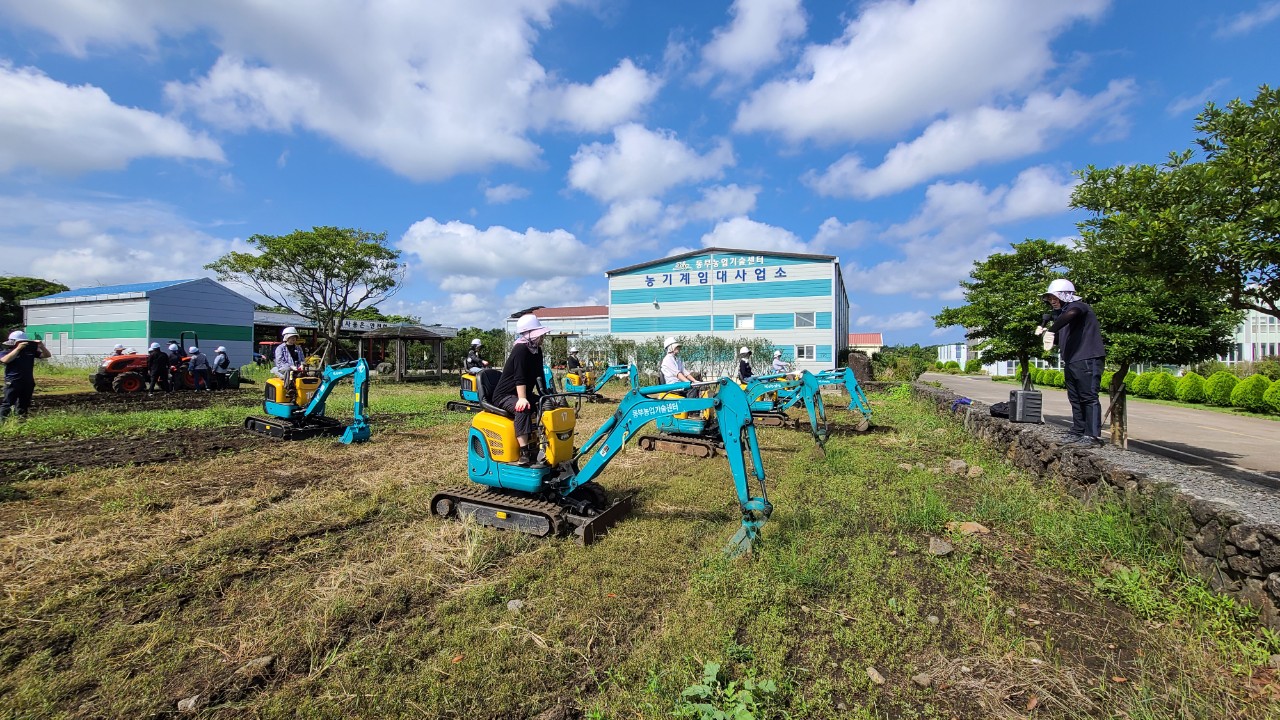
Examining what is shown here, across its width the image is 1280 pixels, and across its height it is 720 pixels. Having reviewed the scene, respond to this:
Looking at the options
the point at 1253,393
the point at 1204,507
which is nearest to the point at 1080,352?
the point at 1204,507

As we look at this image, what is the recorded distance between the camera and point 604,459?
523cm

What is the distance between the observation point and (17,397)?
34.0 feet

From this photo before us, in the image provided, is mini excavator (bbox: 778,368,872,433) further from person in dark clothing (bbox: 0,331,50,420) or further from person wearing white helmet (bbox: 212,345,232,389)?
person wearing white helmet (bbox: 212,345,232,389)

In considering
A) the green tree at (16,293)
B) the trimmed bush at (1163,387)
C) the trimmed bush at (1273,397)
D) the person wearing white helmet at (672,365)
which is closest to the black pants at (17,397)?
the person wearing white helmet at (672,365)

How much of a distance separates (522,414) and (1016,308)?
1275 centimetres

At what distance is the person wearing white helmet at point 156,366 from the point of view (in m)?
18.4

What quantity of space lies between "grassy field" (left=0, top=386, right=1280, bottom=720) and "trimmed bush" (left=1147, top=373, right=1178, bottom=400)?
24.9 m

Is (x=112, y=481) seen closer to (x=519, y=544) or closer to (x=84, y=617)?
(x=84, y=617)

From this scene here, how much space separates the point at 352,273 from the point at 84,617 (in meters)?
24.2

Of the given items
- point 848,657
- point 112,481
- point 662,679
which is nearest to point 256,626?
point 662,679

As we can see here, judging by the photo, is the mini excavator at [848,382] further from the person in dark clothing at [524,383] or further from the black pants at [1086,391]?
the person in dark clothing at [524,383]

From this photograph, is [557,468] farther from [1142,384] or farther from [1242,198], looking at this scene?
[1142,384]

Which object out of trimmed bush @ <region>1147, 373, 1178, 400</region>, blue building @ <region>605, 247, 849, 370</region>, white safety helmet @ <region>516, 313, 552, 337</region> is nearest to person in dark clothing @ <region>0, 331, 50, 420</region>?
white safety helmet @ <region>516, 313, 552, 337</region>

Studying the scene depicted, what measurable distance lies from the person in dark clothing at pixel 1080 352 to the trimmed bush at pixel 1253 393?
1869 centimetres
